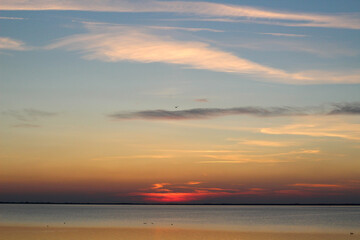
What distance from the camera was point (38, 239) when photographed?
194 ft

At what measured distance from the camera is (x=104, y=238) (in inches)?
2486

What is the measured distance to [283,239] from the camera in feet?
207

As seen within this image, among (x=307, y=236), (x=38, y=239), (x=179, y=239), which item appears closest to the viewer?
(x=38, y=239)

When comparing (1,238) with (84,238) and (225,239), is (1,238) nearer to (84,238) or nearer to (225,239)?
(84,238)

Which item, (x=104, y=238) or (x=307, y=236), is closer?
(x=104, y=238)

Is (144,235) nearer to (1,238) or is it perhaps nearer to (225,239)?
(225,239)

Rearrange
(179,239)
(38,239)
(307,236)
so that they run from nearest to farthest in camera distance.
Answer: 1. (38,239)
2. (179,239)
3. (307,236)

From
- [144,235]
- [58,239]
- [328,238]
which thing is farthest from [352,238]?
[58,239]

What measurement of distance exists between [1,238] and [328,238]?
1580 inches

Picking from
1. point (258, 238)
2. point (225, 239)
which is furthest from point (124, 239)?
point (258, 238)

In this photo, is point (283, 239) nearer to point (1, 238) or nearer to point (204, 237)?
point (204, 237)

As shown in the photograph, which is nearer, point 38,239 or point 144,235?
point 38,239

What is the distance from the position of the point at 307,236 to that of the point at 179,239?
57.3 feet

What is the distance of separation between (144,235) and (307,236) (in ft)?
71.0
